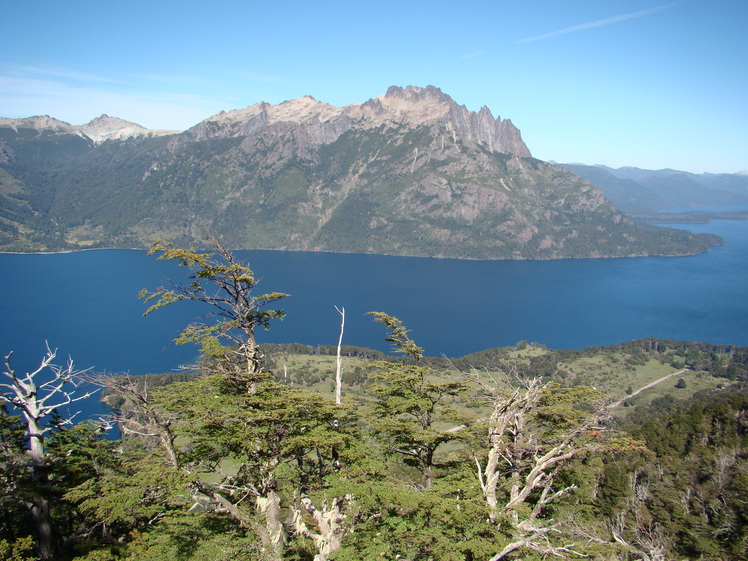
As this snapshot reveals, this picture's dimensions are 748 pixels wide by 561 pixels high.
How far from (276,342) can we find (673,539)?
5190 inches

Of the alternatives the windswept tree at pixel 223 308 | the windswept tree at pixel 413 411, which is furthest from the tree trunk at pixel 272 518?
the windswept tree at pixel 413 411

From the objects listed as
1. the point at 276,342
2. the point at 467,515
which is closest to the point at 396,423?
the point at 467,515

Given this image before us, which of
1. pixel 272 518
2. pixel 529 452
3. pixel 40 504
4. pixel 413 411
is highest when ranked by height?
pixel 40 504

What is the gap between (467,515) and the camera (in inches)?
569

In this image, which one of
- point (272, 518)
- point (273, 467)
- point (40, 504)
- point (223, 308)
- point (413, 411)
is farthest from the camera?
point (413, 411)

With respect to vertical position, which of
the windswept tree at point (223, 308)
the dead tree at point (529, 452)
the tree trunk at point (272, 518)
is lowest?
the tree trunk at point (272, 518)

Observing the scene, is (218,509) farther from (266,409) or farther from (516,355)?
(516,355)

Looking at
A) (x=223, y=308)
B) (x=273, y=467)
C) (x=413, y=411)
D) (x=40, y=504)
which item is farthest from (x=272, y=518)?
(x=223, y=308)

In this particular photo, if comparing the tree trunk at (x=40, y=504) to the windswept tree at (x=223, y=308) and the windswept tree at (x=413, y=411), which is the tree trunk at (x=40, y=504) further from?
the windswept tree at (x=413, y=411)

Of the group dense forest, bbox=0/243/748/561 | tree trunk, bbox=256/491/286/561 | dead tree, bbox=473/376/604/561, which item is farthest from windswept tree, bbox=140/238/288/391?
dead tree, bbox=473/376/604/561

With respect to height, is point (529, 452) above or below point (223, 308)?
below

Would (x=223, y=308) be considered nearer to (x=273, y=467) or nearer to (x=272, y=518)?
(x=273, y=467)

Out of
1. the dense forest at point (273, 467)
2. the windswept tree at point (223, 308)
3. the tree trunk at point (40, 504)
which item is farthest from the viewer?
the windswept tree at point (223, 308)

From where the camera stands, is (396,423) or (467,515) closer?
(467,515)
